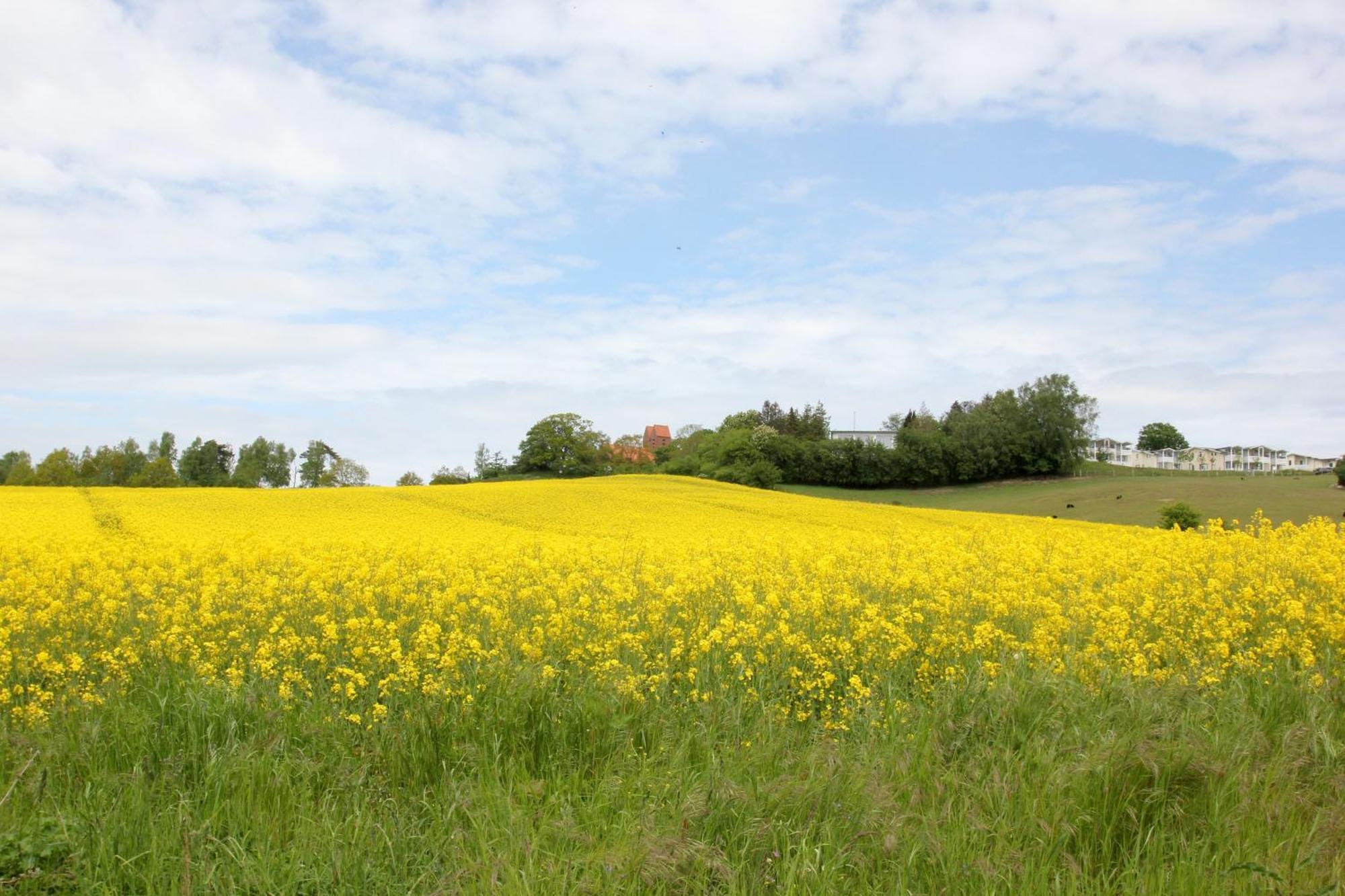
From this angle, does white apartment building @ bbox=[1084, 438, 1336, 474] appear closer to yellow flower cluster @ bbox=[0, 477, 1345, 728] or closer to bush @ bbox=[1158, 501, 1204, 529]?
bush @ bbox=[1158, 501, 1204, 529]

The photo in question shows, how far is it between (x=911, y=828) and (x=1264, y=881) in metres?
1.36

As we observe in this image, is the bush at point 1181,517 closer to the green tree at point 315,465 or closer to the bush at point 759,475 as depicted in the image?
the bush at point 759,475

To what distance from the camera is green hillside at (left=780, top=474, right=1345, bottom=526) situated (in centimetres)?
4566

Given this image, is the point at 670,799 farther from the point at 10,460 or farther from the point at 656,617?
the point at 10,460

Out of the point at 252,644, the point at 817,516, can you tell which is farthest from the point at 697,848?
the point at 817,516

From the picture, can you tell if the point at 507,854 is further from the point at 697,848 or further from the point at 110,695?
the point at 110,695

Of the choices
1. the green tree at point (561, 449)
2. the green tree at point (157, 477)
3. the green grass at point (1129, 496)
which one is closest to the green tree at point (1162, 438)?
the green grass at point (1129, 496)

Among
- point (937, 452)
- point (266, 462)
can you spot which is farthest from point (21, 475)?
point (937, 452)

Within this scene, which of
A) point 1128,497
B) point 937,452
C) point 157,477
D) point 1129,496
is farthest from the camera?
point 937,452

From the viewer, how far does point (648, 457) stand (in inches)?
3932

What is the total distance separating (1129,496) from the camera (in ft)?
189

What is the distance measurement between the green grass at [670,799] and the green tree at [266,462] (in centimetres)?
8845

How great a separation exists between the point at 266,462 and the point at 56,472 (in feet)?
102

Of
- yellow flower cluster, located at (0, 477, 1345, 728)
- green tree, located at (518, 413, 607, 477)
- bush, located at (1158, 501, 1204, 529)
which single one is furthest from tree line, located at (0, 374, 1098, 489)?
yellow flower cluster, located at (0, 477, 1345, 728)
